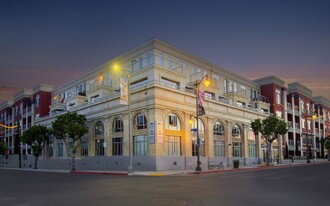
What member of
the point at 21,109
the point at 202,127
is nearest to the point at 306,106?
the point at 202,127

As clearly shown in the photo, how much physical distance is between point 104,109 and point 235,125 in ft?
75.1

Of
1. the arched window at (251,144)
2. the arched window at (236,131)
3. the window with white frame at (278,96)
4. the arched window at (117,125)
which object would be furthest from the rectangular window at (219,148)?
the window with white frame at (278,96)

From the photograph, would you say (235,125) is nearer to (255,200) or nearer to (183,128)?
(183,128)

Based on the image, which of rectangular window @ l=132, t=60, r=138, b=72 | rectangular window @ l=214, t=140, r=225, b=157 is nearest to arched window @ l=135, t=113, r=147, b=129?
rectangular window @ l=132, t=60, r=138, b=72

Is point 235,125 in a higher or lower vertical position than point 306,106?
lower

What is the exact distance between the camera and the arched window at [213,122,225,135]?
47969 millimetres

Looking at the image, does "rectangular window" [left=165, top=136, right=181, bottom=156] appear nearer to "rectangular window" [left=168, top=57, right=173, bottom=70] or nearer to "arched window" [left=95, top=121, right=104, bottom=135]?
"rectangular window" [left=168, top=57, right=173, bottom=70]

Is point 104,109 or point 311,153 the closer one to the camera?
point 104,109

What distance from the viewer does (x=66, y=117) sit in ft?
145

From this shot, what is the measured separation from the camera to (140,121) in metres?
39.7

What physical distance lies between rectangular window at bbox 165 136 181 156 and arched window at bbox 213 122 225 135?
9266 mm

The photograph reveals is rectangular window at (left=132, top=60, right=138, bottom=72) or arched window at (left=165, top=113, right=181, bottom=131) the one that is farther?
rectangular window at (left=132, top=60, right=138, bottom=72)

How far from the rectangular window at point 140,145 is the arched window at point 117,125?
3239 mm

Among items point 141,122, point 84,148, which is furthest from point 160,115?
point 84,148
